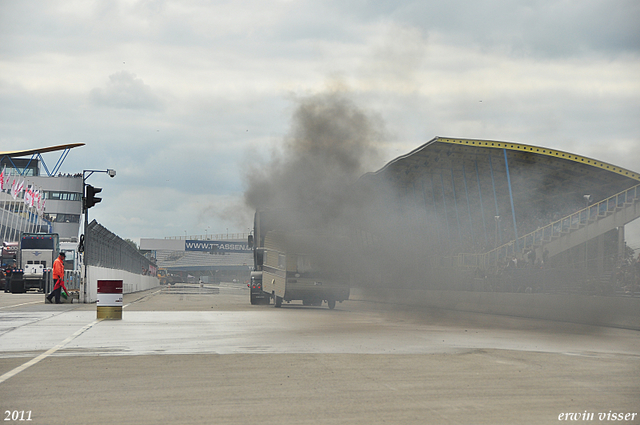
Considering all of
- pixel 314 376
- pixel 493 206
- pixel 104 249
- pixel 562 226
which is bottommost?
pixel 314 376

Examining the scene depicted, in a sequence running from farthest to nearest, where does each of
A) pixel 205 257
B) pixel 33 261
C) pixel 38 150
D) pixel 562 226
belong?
pixel 205 257 < pixel 38 150 < pixel 33 261 < pixel 562 226

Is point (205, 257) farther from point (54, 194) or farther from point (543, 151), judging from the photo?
point (543, 151)

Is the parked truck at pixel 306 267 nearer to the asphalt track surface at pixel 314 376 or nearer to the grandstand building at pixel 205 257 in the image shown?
the asphalt track surface at pixel 314 376

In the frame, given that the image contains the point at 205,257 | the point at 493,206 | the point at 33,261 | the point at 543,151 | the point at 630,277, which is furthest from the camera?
the point at 205,257

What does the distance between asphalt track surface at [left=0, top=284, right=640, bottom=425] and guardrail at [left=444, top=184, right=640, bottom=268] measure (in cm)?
2205

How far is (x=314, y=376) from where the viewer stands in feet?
28.7

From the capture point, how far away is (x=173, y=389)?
25.8 feet

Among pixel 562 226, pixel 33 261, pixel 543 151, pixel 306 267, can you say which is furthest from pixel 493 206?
pixel 33 261

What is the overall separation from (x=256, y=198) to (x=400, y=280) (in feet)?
27.8

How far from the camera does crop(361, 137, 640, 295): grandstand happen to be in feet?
119

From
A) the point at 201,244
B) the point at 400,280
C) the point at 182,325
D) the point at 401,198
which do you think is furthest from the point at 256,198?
the point at 201,244

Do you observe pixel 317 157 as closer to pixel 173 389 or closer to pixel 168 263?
pixel 173 389

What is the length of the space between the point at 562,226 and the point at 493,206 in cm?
1261

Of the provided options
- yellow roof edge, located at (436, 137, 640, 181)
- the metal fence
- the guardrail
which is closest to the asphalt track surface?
the metal fence
